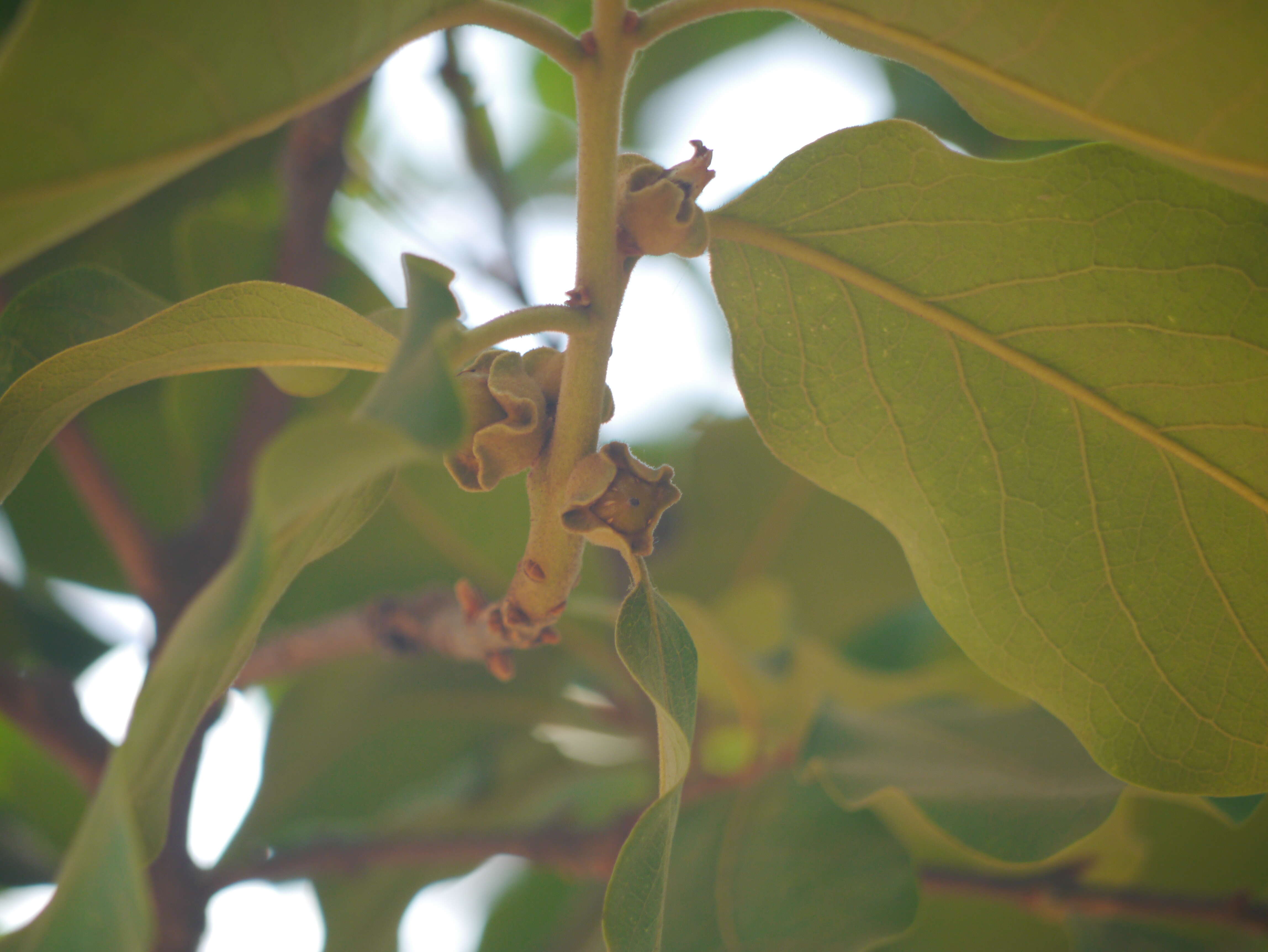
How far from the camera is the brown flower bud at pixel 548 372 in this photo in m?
0.67

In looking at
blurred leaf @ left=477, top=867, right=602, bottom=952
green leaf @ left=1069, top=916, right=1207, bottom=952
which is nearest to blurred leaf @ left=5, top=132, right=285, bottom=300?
blurred leaf @ left=477, top=867, right=602, bottom=952

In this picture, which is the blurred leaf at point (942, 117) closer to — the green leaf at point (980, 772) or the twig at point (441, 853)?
the green leaf at point (980, 772)

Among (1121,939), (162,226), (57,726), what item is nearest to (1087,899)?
(1121,939)

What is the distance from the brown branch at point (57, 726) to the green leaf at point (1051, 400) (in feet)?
3.20

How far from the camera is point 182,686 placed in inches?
22.4

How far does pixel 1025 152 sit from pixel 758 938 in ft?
3.25

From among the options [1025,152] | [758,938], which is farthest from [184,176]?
[758,938]

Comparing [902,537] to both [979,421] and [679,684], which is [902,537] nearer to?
[979,421]

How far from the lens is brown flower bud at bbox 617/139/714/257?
621 mm

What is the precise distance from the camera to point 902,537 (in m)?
0.77

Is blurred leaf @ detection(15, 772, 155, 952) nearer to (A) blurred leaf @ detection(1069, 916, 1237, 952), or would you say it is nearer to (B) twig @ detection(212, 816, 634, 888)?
(B) twig @ detection(212, 816, 634, 888)

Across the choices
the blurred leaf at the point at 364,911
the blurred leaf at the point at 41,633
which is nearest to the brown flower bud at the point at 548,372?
the blurred leaf at the point at 364,911

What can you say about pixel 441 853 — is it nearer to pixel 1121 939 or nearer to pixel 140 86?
pixel 1121 939

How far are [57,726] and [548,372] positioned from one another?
0.94m
